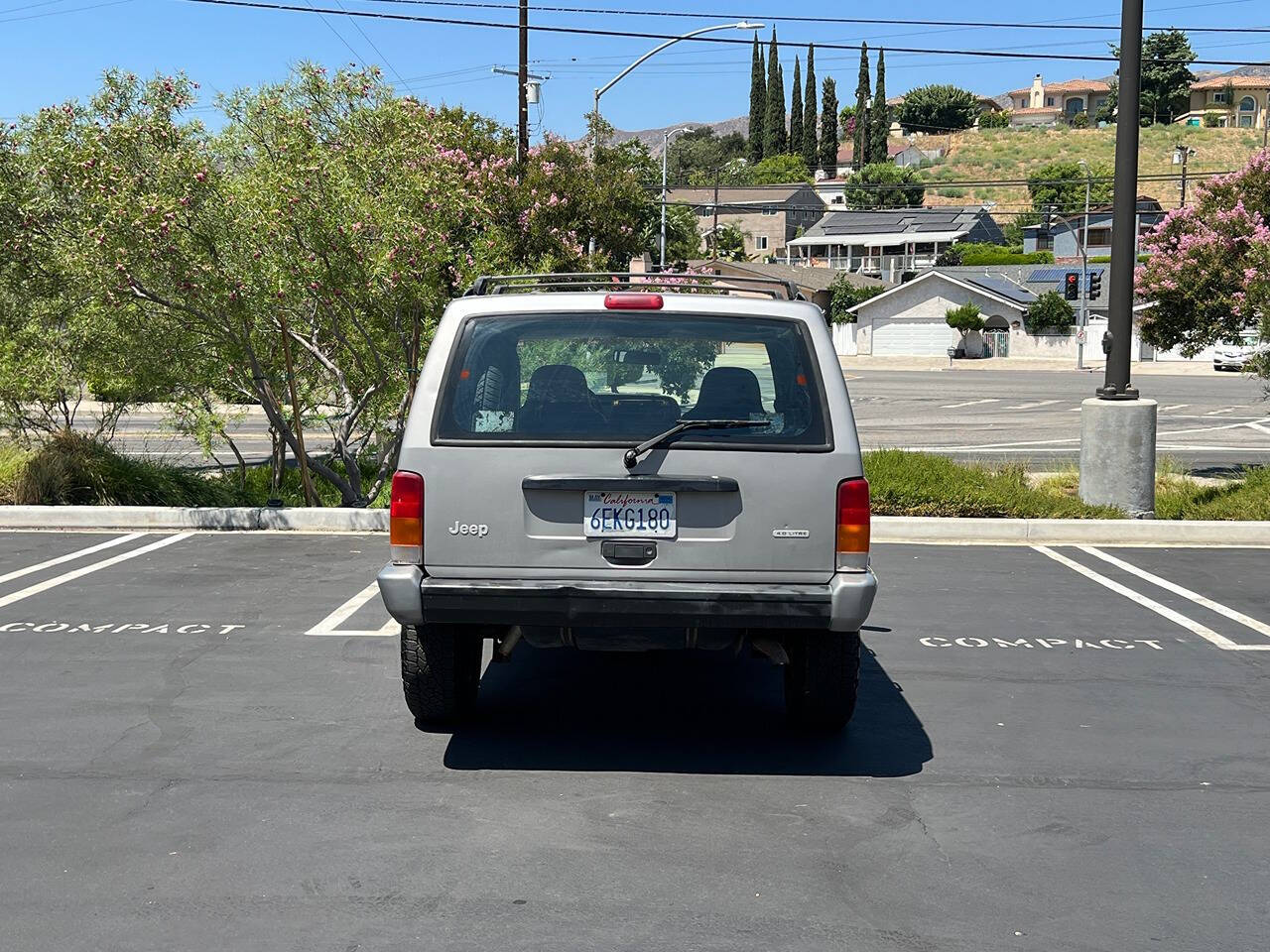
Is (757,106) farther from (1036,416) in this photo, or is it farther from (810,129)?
(1036,416)

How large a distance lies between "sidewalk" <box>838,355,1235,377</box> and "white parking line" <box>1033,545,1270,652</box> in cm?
4551

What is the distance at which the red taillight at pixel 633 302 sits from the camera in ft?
19.4

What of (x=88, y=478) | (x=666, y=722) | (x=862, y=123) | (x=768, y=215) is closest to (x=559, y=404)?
(x=666, y=722)

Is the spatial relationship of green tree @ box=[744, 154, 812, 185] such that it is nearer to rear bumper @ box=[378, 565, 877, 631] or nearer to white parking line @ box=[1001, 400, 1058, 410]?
white parking line @ box=[1001, 400, 1058, 410]

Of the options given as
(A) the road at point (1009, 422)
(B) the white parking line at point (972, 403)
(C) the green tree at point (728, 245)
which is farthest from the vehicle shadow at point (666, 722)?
(C) the green tree at point (728, 245)

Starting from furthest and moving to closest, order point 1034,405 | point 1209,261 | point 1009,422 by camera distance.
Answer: point 1034,405 → point 1009,422 → point 1209,261

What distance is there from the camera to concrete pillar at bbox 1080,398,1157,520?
42.3 ft

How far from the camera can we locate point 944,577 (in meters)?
10.3

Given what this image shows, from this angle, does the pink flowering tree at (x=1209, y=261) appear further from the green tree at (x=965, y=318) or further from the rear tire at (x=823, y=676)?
the green tree at (x=965, y=318)

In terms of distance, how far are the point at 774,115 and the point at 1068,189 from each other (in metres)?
48.8

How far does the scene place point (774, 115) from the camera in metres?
158

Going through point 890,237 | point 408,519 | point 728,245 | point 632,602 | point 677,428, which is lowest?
point 632,602

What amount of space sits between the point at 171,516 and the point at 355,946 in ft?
28.9

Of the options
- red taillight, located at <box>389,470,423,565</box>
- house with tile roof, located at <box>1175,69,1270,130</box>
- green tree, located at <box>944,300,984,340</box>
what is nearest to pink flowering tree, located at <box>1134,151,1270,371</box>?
red taillight, located at <box>389,470,423,565</box>
